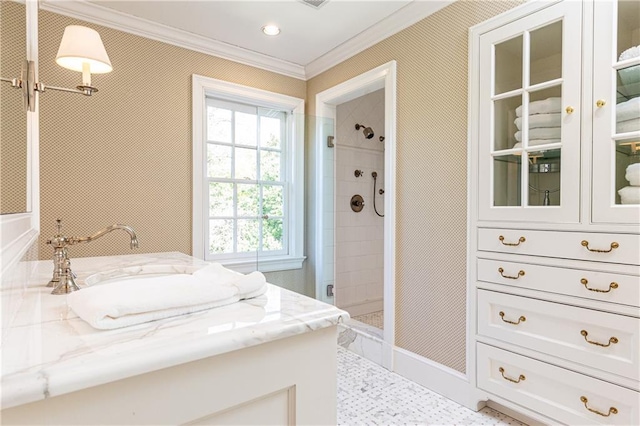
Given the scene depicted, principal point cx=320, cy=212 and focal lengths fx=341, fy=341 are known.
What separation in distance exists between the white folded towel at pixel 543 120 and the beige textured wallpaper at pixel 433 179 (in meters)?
0.35

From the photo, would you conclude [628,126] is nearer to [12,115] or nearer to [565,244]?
[565,244]

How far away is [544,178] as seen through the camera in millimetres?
1725

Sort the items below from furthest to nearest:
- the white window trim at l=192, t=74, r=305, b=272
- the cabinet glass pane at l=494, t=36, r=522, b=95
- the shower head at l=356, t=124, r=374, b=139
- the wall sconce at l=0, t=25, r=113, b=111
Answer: the shower head at l=356, t=124, r=374, b=139 < the white window trim at l=192, t=74, r=305, b=272 < the cabinet glass pane at l=494, t=36, r=522, b=95 < the wall sconce at l=0, t=25, r=113, b=111

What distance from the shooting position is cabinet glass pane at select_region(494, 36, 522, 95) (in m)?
1.81

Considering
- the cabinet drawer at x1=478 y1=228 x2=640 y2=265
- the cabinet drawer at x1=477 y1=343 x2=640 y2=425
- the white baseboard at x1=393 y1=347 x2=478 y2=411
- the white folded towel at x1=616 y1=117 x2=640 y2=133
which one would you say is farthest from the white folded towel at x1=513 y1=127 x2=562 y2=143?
the white baseboard at x1=393 y1=347 x2=478 y2=411

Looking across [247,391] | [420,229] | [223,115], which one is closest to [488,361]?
[420,229]

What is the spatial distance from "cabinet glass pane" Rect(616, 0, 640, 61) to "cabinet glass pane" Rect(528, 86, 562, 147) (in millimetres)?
254

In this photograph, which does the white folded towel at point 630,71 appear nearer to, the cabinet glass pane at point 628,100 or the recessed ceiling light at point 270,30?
the cabinet glass pane at point 628,100

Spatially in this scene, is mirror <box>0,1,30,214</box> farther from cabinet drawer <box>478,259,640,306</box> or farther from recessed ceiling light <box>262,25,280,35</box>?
cabinet drawer <box>478,259,640,306</box>

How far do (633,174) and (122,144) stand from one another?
9.65ft

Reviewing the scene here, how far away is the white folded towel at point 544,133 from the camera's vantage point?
5.49ft

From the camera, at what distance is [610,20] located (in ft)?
4.84

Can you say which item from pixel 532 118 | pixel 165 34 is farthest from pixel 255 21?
pixel 532 118

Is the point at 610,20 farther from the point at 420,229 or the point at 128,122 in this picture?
the point at 128,122
